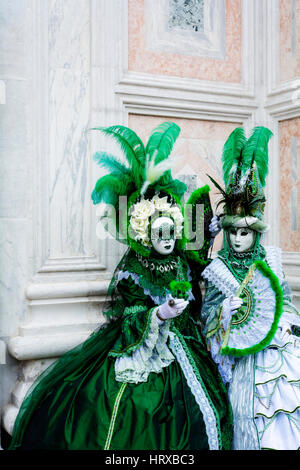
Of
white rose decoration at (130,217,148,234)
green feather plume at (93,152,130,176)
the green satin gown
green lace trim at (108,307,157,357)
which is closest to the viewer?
the green satin gown

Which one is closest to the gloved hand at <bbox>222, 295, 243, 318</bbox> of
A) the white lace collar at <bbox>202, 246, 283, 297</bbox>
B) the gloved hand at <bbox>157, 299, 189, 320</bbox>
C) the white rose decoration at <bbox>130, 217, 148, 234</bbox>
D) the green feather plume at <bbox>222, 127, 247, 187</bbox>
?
the white lace collar at <bbox>202, 246, 283, 297</bbox>

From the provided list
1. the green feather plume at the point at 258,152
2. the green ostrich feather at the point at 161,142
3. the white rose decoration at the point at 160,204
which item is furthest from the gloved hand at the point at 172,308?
the green feather plume at the point at 258,152

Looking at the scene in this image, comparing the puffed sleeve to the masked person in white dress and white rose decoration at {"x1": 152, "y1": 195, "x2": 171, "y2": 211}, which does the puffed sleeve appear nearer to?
the masked person in white dress

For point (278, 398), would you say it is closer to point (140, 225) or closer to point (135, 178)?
point (140, 225)

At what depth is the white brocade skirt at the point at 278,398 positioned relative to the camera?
2090 mm

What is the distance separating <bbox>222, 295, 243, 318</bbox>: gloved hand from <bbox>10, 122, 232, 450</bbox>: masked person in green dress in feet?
0.71

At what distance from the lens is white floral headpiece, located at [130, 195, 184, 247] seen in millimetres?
2305

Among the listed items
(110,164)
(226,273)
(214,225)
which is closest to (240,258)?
(226,273)

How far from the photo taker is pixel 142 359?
2191mm

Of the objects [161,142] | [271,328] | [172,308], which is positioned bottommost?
[271,328]

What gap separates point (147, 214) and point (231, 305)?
1.93 feet

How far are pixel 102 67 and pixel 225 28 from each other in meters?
1.04
